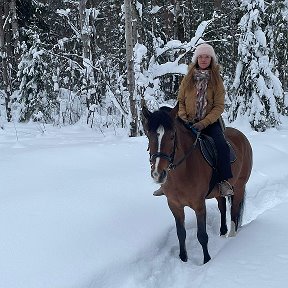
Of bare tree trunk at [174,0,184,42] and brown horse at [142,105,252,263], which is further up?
bare tree trunk at [174,0,184,42]

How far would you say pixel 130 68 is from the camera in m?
10.8

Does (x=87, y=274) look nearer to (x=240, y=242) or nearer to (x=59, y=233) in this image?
(x=59, y=233)

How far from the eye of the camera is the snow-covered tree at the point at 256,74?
14.5 m

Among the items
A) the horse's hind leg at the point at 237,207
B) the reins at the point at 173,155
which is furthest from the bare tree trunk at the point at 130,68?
the reins at the point at 173,155

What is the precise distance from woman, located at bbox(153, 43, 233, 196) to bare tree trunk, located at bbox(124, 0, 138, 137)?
19.7 feet

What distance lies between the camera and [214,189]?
4926 mm

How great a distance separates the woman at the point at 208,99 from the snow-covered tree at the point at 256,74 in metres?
10.4

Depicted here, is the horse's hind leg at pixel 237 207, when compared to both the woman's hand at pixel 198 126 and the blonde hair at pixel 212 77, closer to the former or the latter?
the woman's hand at pixel 198 126

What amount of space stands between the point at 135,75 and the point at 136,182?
17.5ft

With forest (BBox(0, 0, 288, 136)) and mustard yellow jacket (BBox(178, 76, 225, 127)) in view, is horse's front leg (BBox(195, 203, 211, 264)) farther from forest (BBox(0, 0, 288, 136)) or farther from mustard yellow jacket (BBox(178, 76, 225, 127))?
forest (BBox(0, 0, 288, 136))

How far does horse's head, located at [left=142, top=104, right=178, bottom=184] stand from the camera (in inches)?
150

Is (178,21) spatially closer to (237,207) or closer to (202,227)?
(237,207)

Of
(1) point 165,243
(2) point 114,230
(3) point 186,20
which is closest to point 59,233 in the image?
(2) point 114,230

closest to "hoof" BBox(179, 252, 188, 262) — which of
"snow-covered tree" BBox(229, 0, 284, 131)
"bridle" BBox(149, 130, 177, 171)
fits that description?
"bridle" BBox(149, 130, 177, 171)
